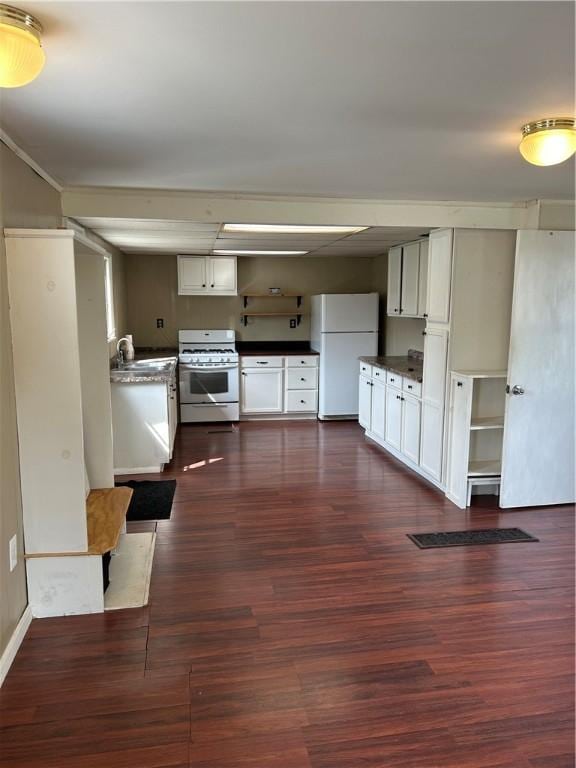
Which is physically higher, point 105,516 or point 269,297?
point 269,297

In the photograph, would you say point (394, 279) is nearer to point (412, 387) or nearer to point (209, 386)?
point (412, 387)

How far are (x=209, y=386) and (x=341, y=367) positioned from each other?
5.36 ft

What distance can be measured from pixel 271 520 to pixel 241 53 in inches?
114

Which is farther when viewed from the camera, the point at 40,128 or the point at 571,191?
the point at 571,191

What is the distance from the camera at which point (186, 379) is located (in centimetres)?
641

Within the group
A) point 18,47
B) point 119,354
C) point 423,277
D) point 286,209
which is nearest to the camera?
point 18,47

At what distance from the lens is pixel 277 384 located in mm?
6727

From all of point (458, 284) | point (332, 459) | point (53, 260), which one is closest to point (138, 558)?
point (53, 260)

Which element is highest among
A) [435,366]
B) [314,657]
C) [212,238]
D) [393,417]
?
[212,238]

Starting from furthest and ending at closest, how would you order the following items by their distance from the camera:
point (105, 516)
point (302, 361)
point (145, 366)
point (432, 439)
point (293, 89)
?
point (302, 361)
point (145, 366)
point (432, 439)
point (105, 516)
point (293, 89)

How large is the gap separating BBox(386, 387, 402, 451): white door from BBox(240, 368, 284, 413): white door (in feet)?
5.74

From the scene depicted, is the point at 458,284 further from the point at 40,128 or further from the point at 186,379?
the point at 186,379

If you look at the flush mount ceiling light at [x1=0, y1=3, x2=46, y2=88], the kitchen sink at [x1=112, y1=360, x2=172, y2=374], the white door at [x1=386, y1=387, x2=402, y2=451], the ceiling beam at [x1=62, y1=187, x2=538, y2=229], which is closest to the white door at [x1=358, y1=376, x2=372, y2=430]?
the white door at [x1=386, y1=387, x2=402, y2=451]

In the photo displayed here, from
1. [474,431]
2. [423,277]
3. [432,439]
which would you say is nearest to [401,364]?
[423,277]
